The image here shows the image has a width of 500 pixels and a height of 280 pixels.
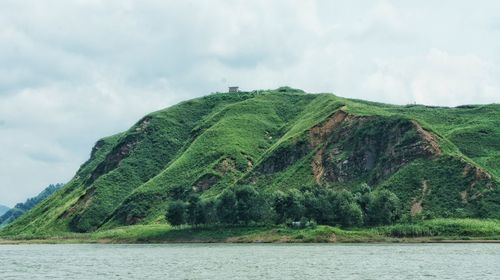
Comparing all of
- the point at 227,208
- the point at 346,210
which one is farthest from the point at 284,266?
the point at 227,208

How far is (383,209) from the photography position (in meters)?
171

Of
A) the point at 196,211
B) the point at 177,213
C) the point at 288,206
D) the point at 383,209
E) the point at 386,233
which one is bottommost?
the point at 386,233

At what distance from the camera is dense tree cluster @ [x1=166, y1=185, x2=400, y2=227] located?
171 m

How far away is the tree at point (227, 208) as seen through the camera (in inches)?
7215

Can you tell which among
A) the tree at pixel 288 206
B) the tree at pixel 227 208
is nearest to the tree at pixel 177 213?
the tree at pixel 227 208

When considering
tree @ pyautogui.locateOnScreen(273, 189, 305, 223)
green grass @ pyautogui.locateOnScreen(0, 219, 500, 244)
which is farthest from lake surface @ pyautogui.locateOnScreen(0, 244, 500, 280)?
tree @ pyautogui.locateOnScreen(273, 189, 305, 223)

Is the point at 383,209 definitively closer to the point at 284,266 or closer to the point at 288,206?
the point at 288,206

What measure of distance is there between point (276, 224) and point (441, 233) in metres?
43.7

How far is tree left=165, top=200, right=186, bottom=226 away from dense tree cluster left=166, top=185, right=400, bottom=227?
0.95 feet

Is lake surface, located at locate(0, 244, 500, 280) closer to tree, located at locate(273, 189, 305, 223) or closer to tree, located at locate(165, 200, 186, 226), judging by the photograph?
tree, located at locate(273, 189, 305, 223)

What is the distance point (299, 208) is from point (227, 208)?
856 inches

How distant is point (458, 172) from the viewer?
186m

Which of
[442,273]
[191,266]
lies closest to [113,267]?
[191,266]

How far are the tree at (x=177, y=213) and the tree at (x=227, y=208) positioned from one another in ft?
40.4
